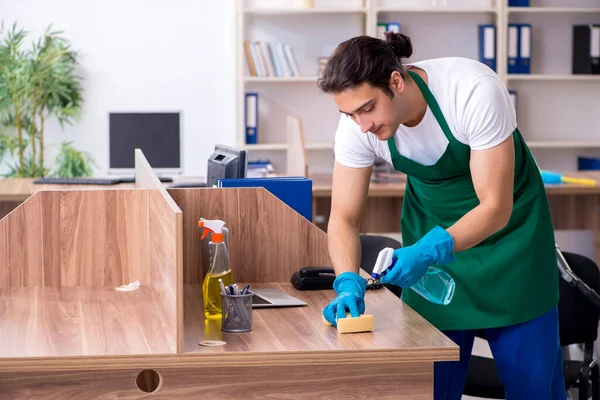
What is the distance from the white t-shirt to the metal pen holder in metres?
0.47

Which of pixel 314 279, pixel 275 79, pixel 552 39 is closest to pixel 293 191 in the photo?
pixel 314 279

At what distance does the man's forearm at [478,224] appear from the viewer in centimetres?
182

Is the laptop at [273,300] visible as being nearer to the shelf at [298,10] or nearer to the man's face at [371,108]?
the man's face at [371,108]

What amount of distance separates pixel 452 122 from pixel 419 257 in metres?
0.33

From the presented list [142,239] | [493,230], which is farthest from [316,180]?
[493,230]

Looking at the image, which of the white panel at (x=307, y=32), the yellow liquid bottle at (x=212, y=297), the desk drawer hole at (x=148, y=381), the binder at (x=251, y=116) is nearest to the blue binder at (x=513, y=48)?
the white panel at (x=307, y=32)

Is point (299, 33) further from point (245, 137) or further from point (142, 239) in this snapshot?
point (142, 239)

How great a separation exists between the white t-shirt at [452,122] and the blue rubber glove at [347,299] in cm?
29

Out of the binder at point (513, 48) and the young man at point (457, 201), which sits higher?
the binder at point (513, 48)

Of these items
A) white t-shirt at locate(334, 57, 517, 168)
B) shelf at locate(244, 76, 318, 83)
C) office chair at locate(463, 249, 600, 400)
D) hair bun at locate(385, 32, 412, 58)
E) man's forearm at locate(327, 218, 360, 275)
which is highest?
shelf at locate(244, 76, 318, 83)

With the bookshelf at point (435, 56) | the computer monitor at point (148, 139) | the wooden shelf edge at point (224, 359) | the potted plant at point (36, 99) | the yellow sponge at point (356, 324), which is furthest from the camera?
the bookshelf at point (435, 56)

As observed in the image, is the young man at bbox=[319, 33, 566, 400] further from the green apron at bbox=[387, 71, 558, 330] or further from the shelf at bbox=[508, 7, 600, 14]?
the shelf at bbox=[508, 7, 600, 14]

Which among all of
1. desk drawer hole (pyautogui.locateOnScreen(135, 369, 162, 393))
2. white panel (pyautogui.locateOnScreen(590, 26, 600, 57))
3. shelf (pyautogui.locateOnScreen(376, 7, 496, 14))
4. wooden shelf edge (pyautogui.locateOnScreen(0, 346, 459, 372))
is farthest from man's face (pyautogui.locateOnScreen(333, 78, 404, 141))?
white panel (pyautogui.locateOnScreen(590, 26, 600, 57))

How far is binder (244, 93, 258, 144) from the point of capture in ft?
18.4
